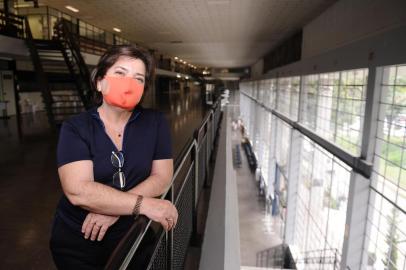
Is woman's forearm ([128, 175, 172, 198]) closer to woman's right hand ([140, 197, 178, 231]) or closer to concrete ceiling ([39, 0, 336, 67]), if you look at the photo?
woman's right hand ([140, 197, 178, 231])

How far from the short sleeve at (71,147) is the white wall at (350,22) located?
3.67 meters

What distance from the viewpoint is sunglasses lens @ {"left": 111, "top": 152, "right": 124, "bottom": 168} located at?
42.8 inches

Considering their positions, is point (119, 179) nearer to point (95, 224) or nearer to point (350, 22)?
point (95, 224)

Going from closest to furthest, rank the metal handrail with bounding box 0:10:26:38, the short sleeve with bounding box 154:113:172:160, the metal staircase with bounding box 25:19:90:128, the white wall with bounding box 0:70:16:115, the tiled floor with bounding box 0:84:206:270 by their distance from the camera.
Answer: the short sleeve with bounding box 154:113:172:160
the tiled floor with bounding box 0:84:206:270
the metal staircase with bounding box 25:19:90:128
the metal handrail with bounding box 0:10:26:38
the white wall with bounding box 0:70:16:115

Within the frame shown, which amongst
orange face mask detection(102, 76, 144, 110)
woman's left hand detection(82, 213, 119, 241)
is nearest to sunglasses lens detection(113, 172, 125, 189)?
woman's left hand detection(82, 213, 119, 241)

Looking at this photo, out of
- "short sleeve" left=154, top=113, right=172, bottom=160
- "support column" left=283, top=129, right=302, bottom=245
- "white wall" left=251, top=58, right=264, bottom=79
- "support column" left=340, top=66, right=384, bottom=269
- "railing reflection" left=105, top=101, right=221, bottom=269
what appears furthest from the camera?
"white wall" left=251, top=58, right=264, bottom=79

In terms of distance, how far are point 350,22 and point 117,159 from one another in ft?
17.2

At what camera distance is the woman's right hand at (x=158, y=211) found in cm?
101

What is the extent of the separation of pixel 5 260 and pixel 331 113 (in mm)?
6735

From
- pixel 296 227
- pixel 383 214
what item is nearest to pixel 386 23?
pixel 383 214

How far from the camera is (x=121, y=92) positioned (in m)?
1.11

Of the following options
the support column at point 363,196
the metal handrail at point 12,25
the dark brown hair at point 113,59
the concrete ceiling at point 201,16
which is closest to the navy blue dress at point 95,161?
the dark brown hair at point 113,59

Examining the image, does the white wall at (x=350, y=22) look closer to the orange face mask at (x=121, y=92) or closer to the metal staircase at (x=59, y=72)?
the orange face mask at (x=121, y=92)

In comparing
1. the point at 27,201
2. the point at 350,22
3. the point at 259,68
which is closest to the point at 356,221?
the point at 350,22
